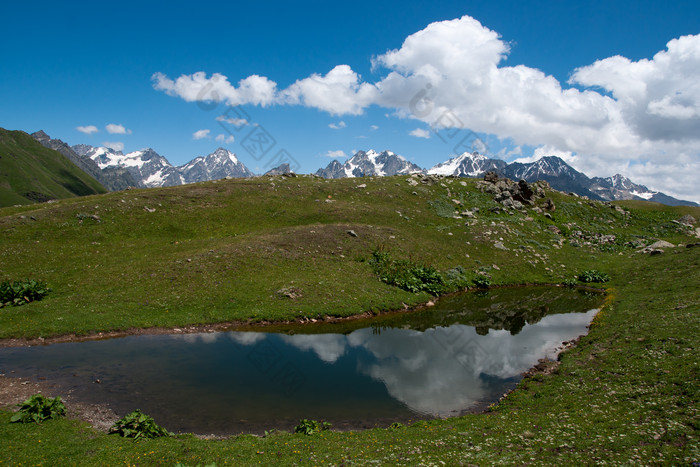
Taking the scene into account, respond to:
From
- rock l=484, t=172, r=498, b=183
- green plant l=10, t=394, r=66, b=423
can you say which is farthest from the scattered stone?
rock l=484, t=172, r=498, b=183

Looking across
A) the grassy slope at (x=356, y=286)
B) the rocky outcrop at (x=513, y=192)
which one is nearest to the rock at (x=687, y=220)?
the grassy slope at (x=356, y=286)

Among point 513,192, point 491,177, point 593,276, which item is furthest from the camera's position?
point 491,177

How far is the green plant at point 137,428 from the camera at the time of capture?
1639 centimetres

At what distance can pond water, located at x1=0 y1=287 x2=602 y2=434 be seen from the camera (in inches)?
797

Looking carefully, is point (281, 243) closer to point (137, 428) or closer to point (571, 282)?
point (137, 428)

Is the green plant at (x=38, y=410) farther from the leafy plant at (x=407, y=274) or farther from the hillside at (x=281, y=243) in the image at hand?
the leafy plant at (x=407, y=274)

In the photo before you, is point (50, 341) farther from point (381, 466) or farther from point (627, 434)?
point (627, 434)

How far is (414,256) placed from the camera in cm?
5088

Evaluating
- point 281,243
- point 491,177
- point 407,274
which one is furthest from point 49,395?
point 491,177

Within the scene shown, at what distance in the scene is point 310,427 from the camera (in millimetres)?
17828

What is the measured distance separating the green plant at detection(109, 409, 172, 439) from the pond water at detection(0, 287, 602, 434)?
1650 mm

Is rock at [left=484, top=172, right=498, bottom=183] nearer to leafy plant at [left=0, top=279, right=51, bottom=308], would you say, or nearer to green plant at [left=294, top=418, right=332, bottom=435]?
green plant at [left=294, top=418, right=332, bottom=435]

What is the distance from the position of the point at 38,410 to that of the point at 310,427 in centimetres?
1425

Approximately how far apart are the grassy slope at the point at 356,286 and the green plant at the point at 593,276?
2105 mm
